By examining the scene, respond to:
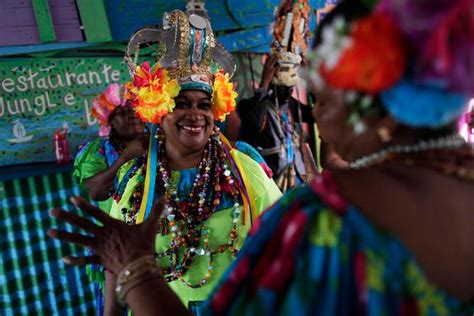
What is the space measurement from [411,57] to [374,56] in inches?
2.7

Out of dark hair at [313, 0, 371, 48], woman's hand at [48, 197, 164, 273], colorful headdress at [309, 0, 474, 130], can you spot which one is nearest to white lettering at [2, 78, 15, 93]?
woman's hand at [48, 197, 164, 273]

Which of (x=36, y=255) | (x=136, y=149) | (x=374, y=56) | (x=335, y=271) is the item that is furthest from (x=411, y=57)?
(x=36, y=255)

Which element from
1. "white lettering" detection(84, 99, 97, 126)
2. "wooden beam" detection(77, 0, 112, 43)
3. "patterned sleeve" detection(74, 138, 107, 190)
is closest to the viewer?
"patterned sleeve" detection(74, 138, 107, 190)

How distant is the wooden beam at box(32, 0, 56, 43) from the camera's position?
3820mm

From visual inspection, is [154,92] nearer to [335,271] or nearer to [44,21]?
[335,271]

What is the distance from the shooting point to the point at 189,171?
2.30m

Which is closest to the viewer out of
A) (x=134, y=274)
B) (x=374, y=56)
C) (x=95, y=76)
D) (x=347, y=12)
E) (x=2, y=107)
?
(x=374, y=56)

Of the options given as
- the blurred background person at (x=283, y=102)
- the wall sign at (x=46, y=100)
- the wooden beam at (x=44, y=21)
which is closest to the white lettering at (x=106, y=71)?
the wall sign at (x=46, y=100)

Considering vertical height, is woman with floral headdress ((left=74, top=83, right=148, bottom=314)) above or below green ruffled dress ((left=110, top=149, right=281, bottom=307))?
above

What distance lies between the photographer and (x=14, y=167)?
3.82 meters

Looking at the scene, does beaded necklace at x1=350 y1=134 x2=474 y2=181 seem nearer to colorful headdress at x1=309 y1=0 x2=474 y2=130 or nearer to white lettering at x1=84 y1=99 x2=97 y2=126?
colorful headdress at x1=309 y1=0 x2=474 y2=130

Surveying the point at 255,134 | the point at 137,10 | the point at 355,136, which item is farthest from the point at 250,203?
the point at 137,10

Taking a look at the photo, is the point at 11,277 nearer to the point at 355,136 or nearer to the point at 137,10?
the point at 137,10

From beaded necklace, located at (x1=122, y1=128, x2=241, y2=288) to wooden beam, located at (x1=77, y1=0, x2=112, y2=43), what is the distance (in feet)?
6.81
